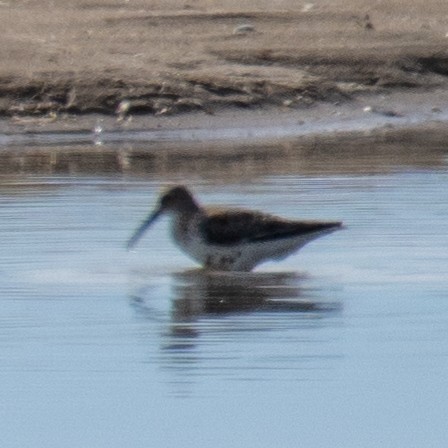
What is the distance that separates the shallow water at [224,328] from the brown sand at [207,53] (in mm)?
4443

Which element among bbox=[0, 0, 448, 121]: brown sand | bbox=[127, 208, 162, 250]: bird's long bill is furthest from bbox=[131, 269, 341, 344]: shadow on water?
bbox=[0, 0, 448, 121]: brown sand

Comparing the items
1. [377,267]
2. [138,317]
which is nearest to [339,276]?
[377,267]

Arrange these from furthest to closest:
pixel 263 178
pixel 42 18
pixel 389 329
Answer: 1. pixel 42 18
2. pixel 263 178
3. pixel 389 329

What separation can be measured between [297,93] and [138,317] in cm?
886

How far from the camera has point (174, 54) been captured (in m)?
18.0

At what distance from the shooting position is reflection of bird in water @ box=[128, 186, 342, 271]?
9.84 metres

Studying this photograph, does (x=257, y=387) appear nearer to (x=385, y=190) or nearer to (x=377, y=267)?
(x=377, y=267)

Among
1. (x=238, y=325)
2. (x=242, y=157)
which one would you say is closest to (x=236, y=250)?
(x=238, y=325)

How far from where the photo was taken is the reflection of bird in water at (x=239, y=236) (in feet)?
32.3

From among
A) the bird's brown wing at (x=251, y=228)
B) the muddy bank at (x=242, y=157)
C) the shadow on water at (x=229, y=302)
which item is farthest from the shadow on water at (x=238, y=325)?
the muddy bank at (x=242, y=157)

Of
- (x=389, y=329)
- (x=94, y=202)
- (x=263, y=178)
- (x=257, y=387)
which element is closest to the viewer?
(x=257, y=387)

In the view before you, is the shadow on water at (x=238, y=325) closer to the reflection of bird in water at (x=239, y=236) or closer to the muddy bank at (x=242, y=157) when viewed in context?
the reflection of bird in water at (x=239, y=236)

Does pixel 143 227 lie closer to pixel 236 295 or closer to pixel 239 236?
pixel 239 236

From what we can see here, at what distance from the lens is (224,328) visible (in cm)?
858
